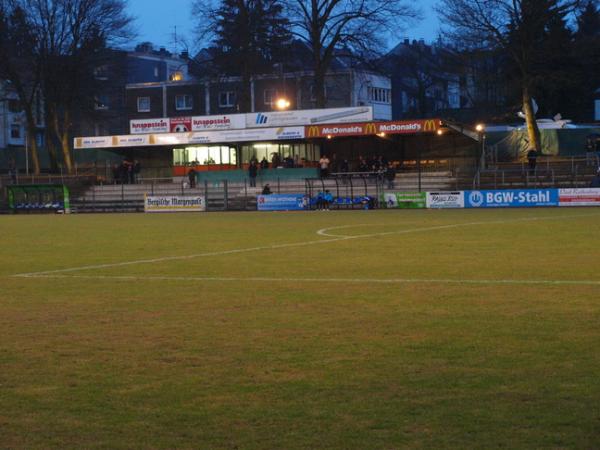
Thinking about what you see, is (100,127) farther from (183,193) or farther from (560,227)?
(560,227)

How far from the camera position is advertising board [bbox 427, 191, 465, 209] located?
149ft

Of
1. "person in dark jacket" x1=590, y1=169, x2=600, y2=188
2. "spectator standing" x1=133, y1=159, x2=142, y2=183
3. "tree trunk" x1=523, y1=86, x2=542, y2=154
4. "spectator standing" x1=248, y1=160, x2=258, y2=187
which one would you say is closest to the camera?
"person in dark jacket" x1=590, y1=169, x2=600, y2=188

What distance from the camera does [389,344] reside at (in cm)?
905

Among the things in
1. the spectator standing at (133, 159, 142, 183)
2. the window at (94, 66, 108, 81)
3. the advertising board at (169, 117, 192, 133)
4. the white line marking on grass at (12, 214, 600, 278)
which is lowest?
the white line marking on grass at (12, 214, 600, 278)

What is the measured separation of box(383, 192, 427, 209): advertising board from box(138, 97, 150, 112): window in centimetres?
5172

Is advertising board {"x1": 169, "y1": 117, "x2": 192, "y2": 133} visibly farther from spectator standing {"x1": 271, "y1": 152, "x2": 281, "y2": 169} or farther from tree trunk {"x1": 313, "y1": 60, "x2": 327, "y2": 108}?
tree trunk {"x1": 313, "y1": 60, "x2": 327, "y2": 108}

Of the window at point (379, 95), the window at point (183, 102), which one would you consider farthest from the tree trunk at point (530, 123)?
the window at point (183, 102)

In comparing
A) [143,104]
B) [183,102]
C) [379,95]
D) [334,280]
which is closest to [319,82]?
[379,95]

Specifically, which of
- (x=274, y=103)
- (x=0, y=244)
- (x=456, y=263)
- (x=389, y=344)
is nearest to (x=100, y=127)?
(x=274, y=103)

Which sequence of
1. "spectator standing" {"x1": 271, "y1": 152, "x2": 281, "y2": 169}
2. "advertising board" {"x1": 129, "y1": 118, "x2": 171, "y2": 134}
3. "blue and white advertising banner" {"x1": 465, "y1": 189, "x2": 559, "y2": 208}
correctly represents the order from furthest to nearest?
"advertising board" {"x1": 129, "y1": 118, "x2": 171, "y2": 134} < "spectator standing" {"x1": 271, "y1": 152, "x2": 281, "y2": 169} < "blue and white advertising banner" {"x1": 465, "y1": 189, "x2": 559, "y2": 208}

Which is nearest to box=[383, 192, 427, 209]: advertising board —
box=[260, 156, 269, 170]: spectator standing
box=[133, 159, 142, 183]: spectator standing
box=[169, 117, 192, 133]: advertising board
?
box=[260, 156, 269, 170]: spectator standing

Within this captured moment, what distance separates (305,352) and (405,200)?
38.8 m

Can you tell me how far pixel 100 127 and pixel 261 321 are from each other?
96.4 metres

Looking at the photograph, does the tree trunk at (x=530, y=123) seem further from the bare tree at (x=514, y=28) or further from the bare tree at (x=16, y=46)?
the bare tree at (x=16, y=46)
